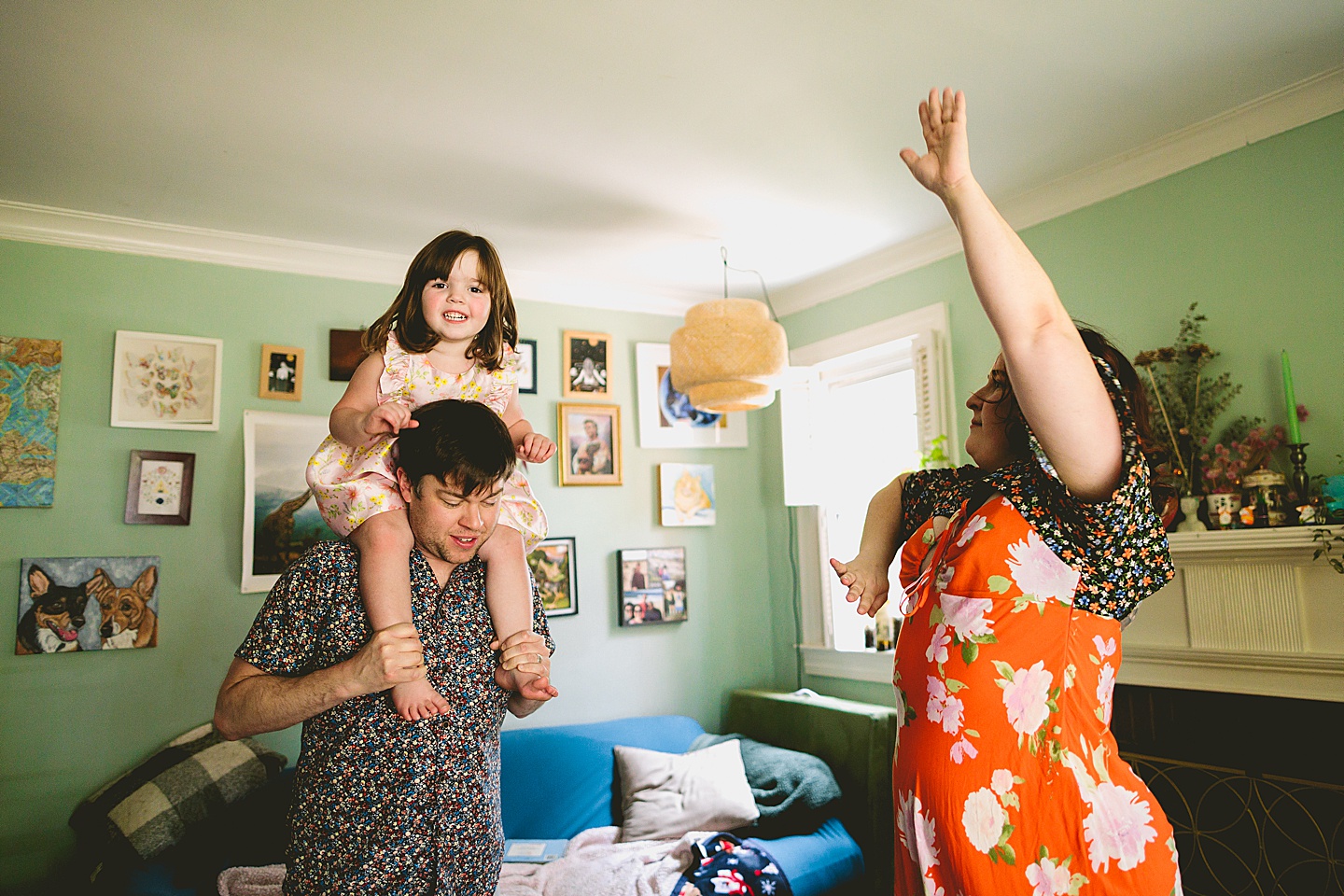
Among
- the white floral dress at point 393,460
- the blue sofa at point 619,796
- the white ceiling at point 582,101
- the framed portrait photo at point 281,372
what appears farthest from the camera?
the framed portrait photo at point 281,372

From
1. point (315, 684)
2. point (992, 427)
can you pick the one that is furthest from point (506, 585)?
point (992, 427)

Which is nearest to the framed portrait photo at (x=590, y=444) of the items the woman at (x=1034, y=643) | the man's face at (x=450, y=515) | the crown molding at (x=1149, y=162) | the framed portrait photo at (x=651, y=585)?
the framed portrait photo at (x=651, y=585)

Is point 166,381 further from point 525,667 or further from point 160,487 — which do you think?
point 525,667

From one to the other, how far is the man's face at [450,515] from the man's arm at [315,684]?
169mm

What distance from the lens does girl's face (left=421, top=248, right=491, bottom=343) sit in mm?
1726

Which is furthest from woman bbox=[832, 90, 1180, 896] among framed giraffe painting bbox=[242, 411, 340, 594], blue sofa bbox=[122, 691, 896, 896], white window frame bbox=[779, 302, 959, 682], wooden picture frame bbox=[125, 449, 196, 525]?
wooden picture frame bbox=[125, 449, 196, 525]

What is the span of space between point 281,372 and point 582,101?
1.93 meters

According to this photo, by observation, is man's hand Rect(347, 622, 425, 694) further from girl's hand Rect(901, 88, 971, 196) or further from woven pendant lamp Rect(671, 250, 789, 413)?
woven pendant lamp Rect(671, 250, 789, 413)

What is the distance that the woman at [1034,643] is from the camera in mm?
1006

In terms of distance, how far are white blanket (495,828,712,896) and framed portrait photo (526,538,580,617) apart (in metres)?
1.12

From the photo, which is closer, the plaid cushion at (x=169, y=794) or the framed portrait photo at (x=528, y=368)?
the plaid cushion at (x=169, y=794)

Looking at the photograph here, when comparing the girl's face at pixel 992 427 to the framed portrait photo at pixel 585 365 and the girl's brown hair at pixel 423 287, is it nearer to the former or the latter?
the girl's brown hair at pixel 423 287

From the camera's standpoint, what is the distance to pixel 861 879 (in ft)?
10.9

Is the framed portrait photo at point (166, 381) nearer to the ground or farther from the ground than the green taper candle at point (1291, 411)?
farther from the ground
